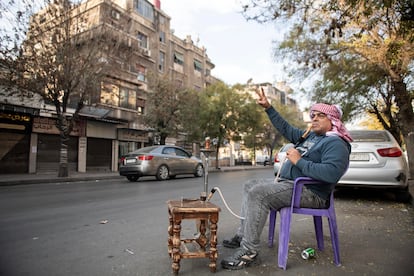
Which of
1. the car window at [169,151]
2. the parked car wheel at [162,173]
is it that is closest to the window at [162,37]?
the car window at [169,151]

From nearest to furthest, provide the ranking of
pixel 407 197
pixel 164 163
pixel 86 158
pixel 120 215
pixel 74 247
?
pixel 74 247
pixel 120 215
pixel 407 197
pixel 164 163
pixel 86 158

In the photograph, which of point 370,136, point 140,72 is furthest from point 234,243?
point 140,72

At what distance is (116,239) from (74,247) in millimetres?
488

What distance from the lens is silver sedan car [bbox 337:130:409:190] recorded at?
5.86 metres

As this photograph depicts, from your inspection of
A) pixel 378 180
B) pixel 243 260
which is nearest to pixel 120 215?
pixel 243 260

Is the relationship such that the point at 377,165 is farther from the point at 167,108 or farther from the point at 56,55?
the point at 167,108

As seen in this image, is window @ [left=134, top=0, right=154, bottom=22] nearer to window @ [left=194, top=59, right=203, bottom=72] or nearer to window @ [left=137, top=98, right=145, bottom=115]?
window @ [left=194, top=59, right=203, bottom=72]

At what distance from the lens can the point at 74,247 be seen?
3273 mm

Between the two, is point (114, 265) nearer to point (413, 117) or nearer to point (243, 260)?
point (243, 260)

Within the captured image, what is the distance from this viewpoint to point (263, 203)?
2752 millimetres

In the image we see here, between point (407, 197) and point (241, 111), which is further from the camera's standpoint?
point (241, 111)

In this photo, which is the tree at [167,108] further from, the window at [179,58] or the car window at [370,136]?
the car window at [370,136]

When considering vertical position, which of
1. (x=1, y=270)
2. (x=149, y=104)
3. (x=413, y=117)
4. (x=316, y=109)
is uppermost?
(x=149, y=104)

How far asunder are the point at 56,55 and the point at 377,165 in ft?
44.4
